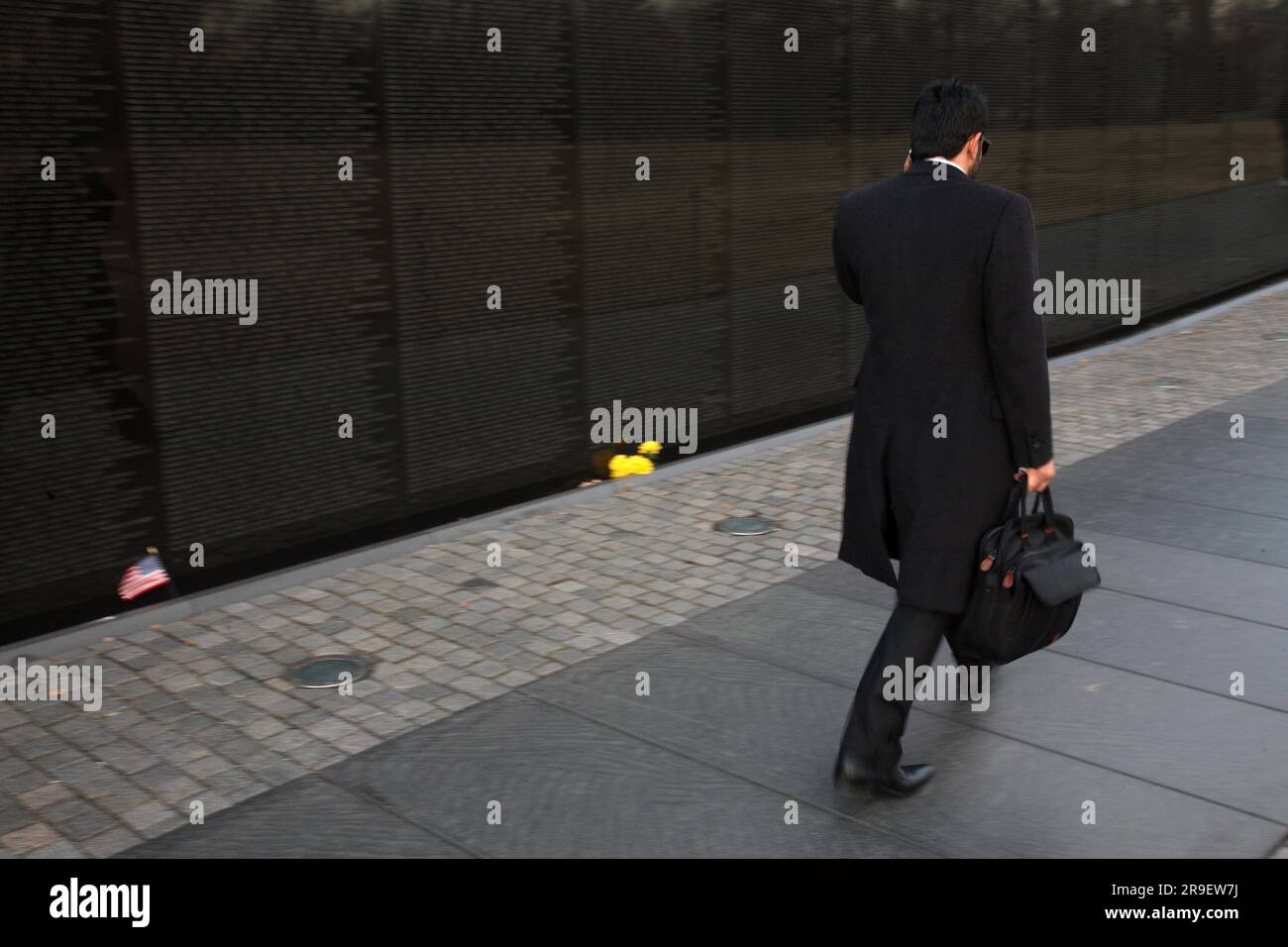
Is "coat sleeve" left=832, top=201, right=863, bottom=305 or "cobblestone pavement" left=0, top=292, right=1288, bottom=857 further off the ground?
"coat sleeve" left=832, top=201, right=863, bottom=305

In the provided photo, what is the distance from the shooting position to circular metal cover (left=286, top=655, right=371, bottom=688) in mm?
5395

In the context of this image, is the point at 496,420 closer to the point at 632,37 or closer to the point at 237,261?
the point at 237,261

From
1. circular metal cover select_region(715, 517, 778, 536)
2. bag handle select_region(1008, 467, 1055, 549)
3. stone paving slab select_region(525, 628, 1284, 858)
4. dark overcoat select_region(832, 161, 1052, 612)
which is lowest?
stone paving slab select_region(525, 628, 1284, 858)

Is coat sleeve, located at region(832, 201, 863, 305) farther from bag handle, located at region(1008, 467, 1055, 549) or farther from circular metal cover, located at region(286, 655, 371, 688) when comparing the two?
circular metal cover, located at region(286, 655, 371, 688)

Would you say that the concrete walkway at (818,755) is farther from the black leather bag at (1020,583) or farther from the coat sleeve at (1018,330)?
the coat sleeve at (1018,330)

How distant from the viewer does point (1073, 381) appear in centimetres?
1138

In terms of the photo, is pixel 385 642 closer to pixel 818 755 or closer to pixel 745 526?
pixel 818 755

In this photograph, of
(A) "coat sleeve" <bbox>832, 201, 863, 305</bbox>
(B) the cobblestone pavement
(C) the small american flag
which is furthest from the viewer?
(C) the small american flag

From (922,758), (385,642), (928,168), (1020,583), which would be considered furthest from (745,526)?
(928,168)

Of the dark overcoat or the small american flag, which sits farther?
the small american flag

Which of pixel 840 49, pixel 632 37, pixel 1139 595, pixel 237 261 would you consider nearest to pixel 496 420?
pixel 237 261

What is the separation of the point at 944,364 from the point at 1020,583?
702 mm

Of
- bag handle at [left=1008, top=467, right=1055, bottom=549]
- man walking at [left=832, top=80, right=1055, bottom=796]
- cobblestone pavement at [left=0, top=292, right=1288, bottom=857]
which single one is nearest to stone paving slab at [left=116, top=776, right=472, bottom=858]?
cobblestone pavement at [left=0, top=292, right=1288, bottom=857]

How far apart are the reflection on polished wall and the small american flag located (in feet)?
0.25
